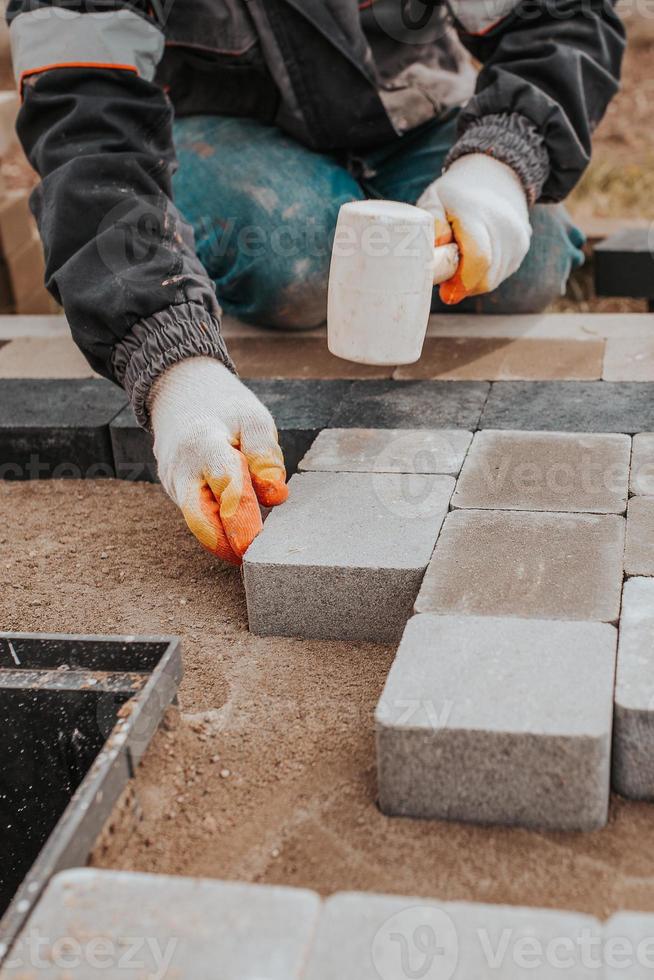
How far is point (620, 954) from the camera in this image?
3.56 feet

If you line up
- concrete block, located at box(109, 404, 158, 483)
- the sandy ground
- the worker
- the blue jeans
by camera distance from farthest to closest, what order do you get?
the blue jeans < concrete block, located at box(109, 404, 158, 483) < the worker < the sandy ground

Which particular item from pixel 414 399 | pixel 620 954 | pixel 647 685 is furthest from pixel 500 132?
pixel 620 954

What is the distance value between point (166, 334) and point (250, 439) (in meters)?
0.33

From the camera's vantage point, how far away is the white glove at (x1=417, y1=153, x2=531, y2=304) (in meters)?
2.41

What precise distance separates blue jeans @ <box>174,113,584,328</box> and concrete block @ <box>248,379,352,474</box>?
498 mm

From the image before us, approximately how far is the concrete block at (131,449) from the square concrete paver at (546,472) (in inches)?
32.9

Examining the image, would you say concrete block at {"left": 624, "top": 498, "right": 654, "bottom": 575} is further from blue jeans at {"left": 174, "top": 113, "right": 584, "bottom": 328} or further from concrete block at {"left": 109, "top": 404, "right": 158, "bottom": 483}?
blue jeans at {"left": 174, "top": 113, "right": 584, "bottom": 328}

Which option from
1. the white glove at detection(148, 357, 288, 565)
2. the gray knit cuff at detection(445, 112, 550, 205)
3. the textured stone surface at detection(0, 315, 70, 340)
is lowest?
the textured stone surface at detection(0, 315, 70, 340)

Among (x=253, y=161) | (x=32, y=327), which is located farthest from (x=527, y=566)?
(x=32, y=327)

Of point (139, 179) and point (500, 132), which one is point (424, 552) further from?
point (500, 132)

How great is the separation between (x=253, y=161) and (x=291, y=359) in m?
0.71

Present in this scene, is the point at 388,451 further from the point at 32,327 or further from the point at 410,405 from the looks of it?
the point at 32,327

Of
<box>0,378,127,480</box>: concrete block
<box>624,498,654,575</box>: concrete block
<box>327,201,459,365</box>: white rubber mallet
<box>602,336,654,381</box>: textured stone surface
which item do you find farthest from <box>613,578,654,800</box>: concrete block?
<box>0,378,127,480</box>: concrete block

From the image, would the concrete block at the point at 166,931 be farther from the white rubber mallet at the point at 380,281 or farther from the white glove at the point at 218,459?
Result: the white rubber mallet at the point at 380,281
